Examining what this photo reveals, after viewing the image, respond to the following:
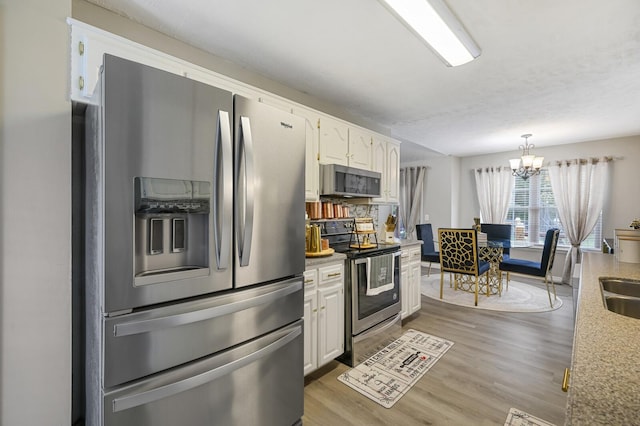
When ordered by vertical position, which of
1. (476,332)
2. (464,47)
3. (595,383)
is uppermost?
(464,47)

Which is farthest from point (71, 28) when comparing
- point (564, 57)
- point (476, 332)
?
point (476, 332)

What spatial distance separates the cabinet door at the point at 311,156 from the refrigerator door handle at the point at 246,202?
1.25 metres

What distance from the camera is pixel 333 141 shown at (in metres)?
2.91

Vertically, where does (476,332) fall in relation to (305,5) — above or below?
below

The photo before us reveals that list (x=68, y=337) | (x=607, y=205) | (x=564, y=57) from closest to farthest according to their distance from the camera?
1. (x=68, y=337)
2. (x=564, y=57)
3. (x=607, y=205)

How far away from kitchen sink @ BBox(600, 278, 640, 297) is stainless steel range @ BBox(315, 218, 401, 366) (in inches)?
59.8

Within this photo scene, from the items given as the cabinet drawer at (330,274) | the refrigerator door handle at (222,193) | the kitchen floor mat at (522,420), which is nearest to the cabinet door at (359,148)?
the cabinet drawer at (330,274)

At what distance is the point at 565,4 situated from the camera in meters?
1.69

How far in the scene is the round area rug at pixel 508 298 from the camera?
393 cm

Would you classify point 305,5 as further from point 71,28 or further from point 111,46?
point 71,28

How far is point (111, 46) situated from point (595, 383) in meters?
2.39

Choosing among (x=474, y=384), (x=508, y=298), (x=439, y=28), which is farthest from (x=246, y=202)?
(x=508, y=298)

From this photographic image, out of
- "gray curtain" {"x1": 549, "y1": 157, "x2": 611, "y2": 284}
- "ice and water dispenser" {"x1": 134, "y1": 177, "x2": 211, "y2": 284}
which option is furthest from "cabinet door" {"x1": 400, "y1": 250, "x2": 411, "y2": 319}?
"gray curtain" {"x1": 549, "y1": 157, "x2": 611, "y2": 284}

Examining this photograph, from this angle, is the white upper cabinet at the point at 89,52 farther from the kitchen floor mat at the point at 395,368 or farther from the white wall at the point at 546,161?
the white wall at the point at 546,161
